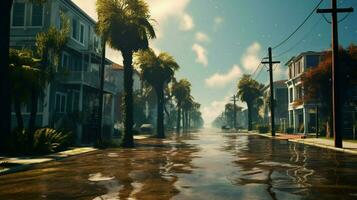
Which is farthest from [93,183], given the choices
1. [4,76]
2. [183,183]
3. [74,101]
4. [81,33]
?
[81,33]

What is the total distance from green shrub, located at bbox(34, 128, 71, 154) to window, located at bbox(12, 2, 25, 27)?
11.9 meters

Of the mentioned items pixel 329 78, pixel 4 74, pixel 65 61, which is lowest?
pixel 4 74

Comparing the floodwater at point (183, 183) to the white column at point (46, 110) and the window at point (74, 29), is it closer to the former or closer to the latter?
the white column at point (46, 110)

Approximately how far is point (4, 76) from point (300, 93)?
47736 mm

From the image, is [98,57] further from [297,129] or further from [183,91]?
[183,91]

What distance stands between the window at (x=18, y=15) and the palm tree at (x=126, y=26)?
6862 millimetres

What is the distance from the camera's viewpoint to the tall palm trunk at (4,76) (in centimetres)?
1483

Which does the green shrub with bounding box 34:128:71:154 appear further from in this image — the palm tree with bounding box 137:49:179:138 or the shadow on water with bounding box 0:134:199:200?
the palm tree with bounding box 137:49:179:138

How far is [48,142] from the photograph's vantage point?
61.8ft

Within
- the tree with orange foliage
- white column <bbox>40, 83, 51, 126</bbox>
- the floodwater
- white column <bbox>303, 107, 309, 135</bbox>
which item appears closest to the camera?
the floodwater

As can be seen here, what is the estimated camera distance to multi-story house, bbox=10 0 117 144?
28250 mm

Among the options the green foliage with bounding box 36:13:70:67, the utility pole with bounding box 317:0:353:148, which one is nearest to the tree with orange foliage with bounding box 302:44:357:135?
the utility pole with bounding box 317:0:353:148

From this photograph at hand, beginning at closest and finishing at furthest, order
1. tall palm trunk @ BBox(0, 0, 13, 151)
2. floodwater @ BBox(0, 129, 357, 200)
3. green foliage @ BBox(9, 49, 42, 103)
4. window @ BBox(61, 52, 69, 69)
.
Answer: floodwater @ BBox(0, 129, 357, 200) → tall palm trunk @ BBox(0, 0, 13, 151) → green foliage @ BBox(9, 49, 42, 103) → window @ BBox(61, 52, 69, 69)

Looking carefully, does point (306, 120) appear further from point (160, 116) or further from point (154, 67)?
point (154, 67)
